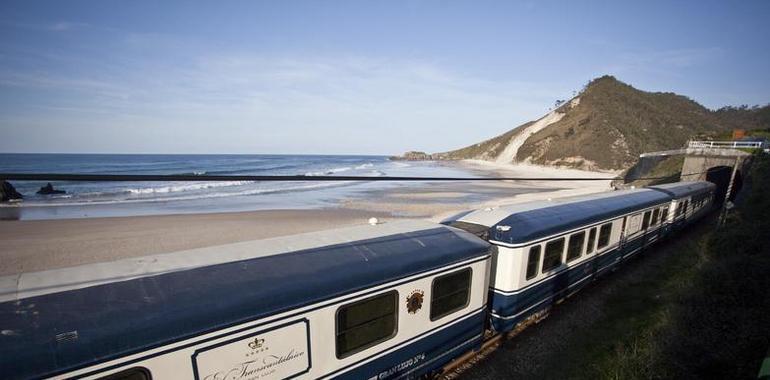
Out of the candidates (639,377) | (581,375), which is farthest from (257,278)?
(581,375)

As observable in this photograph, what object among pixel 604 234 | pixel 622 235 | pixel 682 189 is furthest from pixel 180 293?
pixel 682 189

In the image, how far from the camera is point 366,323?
4844 mm

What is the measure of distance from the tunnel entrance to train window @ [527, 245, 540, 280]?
28.0 metres

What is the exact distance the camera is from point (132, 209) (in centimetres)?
2664

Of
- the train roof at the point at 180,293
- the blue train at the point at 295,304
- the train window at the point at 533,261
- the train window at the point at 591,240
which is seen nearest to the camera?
the train roof at the point at 180,293

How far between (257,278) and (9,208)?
36620mm

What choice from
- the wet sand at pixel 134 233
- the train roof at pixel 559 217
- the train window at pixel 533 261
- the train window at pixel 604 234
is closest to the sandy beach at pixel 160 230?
the wet sand at pixel 134 233

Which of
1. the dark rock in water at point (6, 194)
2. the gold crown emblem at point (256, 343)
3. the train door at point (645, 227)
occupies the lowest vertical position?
the dark rock in water at point (6, 194)

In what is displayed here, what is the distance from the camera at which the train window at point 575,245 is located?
27.6 ft

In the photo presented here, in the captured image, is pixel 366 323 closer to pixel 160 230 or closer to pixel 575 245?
pixel 575 245

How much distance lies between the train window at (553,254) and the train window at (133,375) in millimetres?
7406

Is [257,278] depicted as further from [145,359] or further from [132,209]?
[132,209]

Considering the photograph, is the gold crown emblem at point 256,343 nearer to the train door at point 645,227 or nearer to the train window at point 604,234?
the train window at point 604,234

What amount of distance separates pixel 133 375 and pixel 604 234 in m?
11.0
